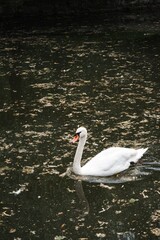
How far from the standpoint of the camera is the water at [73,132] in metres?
7.67

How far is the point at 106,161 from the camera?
9.13m

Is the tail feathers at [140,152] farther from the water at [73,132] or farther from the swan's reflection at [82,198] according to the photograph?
the swan's reflection at [82,198]

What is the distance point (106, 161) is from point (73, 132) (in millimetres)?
2167

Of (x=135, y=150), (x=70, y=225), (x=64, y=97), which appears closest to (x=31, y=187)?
(x=70, y=225)

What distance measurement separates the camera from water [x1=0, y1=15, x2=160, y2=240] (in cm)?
767

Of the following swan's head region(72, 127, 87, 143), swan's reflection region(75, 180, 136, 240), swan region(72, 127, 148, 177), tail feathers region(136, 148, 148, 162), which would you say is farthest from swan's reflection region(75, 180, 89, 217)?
tail feathers region(136, 148, 148, 162)

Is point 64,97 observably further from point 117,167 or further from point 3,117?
point 117,167

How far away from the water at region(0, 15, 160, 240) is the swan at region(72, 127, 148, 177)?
0.16m

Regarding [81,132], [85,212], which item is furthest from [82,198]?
[81,132]

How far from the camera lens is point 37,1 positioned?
29.6 m

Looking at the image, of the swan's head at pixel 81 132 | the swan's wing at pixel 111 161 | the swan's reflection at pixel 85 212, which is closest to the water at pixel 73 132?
the swan's reflection at pixel 85 212

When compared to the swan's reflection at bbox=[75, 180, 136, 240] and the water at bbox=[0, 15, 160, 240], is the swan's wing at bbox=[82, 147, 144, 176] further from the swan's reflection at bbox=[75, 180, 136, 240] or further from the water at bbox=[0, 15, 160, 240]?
the swan's reflection at bbox=[75, 180, 136, 240]

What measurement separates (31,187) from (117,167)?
164 cm

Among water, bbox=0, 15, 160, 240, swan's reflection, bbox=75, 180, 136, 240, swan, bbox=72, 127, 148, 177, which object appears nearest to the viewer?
swan's reflection, bbox=75, 180, 136, 240
